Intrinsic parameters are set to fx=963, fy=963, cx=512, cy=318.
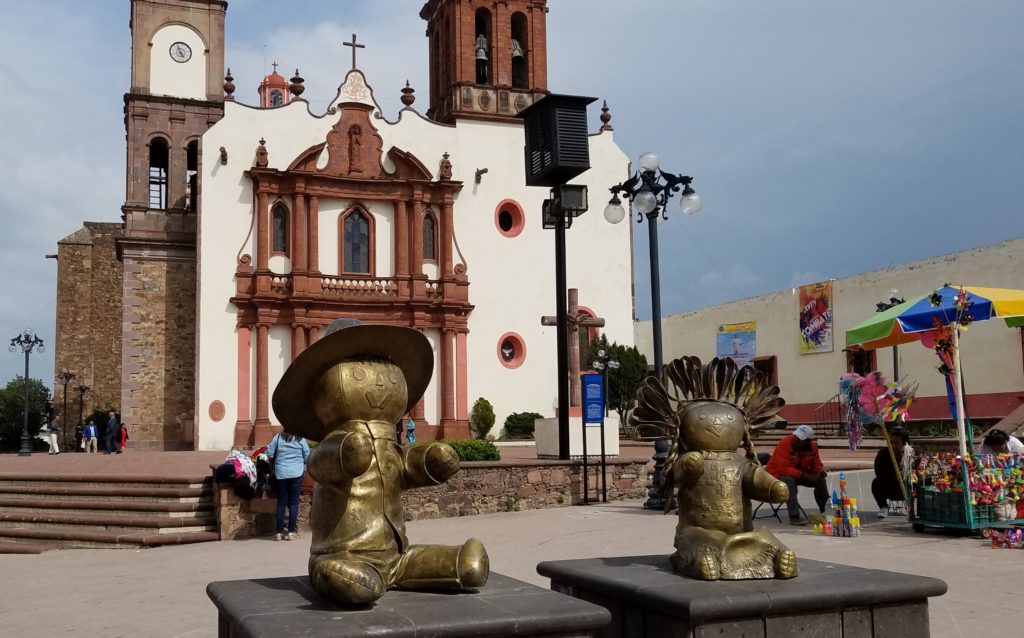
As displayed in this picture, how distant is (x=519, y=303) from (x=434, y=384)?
148 inches

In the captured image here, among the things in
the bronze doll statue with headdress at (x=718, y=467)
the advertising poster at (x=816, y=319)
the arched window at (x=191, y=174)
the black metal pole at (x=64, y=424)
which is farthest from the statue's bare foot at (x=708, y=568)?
the black metal pole at (x=64, y=424)

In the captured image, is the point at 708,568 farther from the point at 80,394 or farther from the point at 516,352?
the point at 80,394

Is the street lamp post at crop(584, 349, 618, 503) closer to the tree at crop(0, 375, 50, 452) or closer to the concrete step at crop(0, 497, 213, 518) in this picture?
the concrete step at crop(0, 497, 213, 518)

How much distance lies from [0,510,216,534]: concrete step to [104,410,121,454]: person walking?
1413cm

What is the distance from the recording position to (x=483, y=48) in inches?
1243

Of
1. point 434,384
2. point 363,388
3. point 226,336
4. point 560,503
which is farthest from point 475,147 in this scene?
point 363,388

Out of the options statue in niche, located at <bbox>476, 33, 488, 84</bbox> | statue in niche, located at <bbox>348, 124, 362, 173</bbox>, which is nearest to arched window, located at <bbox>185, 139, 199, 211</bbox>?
statue in niche, located at <bbox>348, 124, 362, 173</bbox>

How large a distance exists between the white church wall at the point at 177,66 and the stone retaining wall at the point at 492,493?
22.1 metres

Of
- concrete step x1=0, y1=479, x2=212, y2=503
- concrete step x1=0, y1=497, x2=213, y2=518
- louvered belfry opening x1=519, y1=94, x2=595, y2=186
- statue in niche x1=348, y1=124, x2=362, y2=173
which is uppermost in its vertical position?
statue in niche x1=348, y1=124, x2=362, y2=173

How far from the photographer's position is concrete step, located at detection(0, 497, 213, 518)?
1298 cm

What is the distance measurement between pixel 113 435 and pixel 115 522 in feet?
50.8

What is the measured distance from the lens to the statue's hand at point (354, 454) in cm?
447

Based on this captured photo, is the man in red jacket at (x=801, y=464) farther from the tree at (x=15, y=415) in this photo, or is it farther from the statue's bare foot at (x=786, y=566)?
the tree at (x=15, y=415)

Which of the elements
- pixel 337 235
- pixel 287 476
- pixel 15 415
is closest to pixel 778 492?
pixel 287 476
